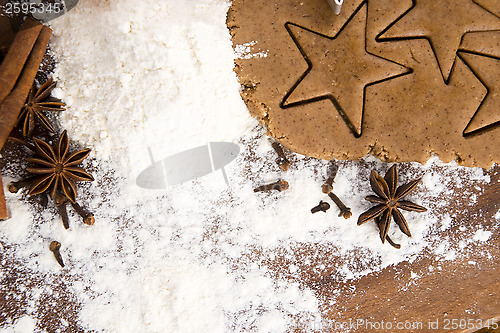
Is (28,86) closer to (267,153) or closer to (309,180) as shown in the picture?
(267,153)

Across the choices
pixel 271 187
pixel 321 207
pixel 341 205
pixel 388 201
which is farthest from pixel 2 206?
pixel 388 201

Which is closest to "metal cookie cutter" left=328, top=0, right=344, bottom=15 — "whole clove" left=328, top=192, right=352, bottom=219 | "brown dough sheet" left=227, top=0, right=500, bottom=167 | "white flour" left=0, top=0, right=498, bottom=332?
"brown dough sheet" left=227, top=0, right=500, bottom=167

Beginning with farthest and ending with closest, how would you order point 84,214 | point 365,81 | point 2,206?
point 84,214 → point 2,206 → point 365,81

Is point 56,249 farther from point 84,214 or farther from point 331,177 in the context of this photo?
point 331,177

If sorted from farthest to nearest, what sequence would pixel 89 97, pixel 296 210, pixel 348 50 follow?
pixel 296 210 < pixel 89 97 < pixel 348 50

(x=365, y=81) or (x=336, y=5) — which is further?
(x=365, y=81)

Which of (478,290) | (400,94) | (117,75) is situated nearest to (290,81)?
(400,94)

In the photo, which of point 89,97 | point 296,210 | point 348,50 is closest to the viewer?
point 348,50
